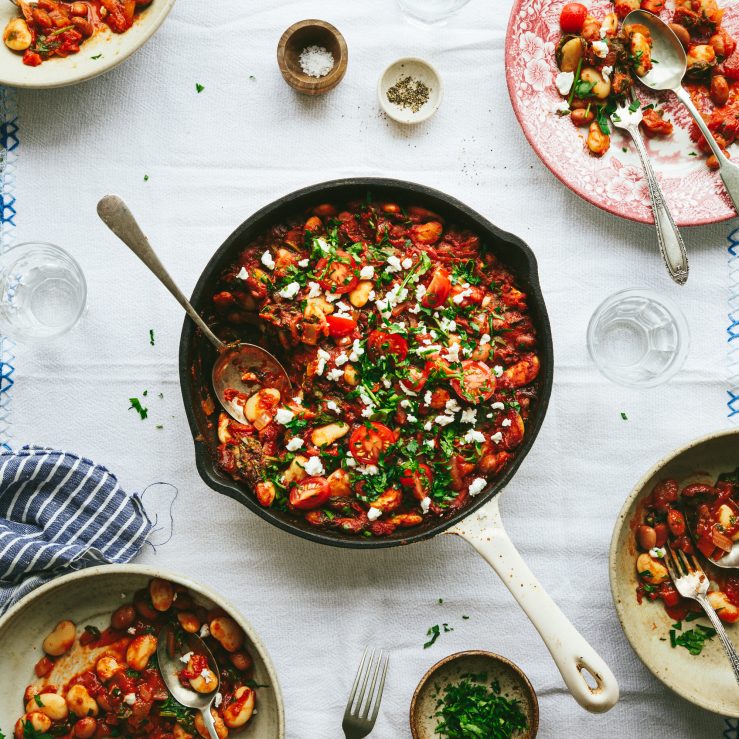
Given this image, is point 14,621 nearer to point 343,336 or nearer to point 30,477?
point 30,477

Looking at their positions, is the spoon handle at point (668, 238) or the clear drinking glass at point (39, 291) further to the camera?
the clear drinking glass at point (39, 291)

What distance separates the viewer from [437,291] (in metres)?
2.90

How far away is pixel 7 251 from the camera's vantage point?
10.7 feet

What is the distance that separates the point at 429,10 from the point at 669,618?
109 inches

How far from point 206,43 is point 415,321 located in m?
1.58

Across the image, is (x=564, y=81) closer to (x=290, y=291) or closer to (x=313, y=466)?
(x=290, y=291)

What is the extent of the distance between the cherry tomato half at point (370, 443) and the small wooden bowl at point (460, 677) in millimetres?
870

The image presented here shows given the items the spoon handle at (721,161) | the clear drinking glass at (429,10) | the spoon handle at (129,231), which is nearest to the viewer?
the spoon handle at (129,231)

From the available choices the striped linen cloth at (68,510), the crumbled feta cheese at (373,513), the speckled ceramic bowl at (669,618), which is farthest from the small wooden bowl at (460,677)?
the striped linen cloth at (68,510)

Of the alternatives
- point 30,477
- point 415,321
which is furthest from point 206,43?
point 30,477

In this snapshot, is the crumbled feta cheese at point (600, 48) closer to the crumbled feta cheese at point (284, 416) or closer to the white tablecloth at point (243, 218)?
the white tablecloth at point (243, 218)

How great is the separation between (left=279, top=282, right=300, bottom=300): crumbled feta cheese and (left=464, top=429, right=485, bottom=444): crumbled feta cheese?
2.79 ft

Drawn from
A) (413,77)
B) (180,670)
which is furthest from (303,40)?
(180,670)

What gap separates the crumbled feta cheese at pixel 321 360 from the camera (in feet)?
9.56
